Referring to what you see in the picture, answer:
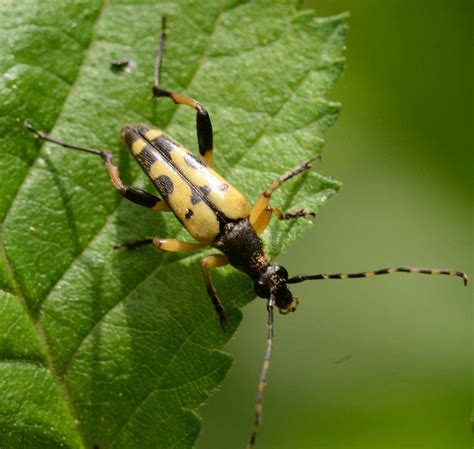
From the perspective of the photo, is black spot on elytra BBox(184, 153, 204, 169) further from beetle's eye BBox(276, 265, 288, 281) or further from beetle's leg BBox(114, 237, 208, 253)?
beetle's eye BBox(276, 265, 288, 281)

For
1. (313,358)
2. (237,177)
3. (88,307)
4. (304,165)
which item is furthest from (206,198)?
(313,358)

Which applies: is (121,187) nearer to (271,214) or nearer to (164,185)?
(164,185)

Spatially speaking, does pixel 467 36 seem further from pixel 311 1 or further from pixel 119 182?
pixel 119 182

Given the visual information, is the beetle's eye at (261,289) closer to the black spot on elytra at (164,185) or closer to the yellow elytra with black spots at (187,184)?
the yellow elytra with black spots at (187,184)

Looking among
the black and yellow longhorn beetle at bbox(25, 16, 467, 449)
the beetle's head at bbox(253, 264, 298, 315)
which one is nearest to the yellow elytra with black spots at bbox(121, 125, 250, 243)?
the black and yellow longhorn beetle at bbox(25, 16, 467, 449)

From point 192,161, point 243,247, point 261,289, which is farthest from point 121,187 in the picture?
point 261,289

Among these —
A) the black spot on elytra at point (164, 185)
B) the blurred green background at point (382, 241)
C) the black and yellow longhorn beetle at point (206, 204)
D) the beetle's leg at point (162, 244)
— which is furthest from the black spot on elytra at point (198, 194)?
the blurred green background at point (382, 241)
